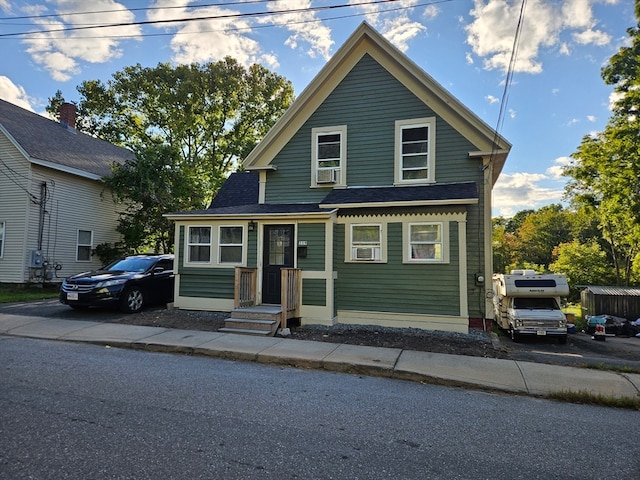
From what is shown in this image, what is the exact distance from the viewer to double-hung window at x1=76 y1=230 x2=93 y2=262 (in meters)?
16.8

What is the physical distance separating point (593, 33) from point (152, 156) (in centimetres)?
1706

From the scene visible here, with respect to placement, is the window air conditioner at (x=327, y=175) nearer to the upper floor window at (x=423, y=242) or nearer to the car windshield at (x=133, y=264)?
the upper floor window at (x=423, y=242)

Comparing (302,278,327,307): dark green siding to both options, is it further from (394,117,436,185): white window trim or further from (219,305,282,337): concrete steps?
(394,117,436,185): white window trim

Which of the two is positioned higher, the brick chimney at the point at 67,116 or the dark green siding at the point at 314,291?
the brick chimney at the point at 67,116

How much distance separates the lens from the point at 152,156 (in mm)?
17484

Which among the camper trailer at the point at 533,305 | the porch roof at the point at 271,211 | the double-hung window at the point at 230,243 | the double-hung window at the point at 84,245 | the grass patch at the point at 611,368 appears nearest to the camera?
the grass patch at the point at 611,368

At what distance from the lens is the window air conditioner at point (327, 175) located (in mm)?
11047

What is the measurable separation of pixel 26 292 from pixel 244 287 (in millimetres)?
10372

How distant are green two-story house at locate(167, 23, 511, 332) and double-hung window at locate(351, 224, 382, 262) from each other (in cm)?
4

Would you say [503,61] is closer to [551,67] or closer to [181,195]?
[551,67]

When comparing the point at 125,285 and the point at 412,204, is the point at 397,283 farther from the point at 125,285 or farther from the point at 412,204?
the point at 125,285

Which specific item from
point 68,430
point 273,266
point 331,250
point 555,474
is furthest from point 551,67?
point 68,430

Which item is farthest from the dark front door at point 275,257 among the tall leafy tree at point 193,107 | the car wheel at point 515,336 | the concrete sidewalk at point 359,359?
the tall leafy tree at point 193,107

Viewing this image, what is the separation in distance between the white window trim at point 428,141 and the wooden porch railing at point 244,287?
16.0ft
